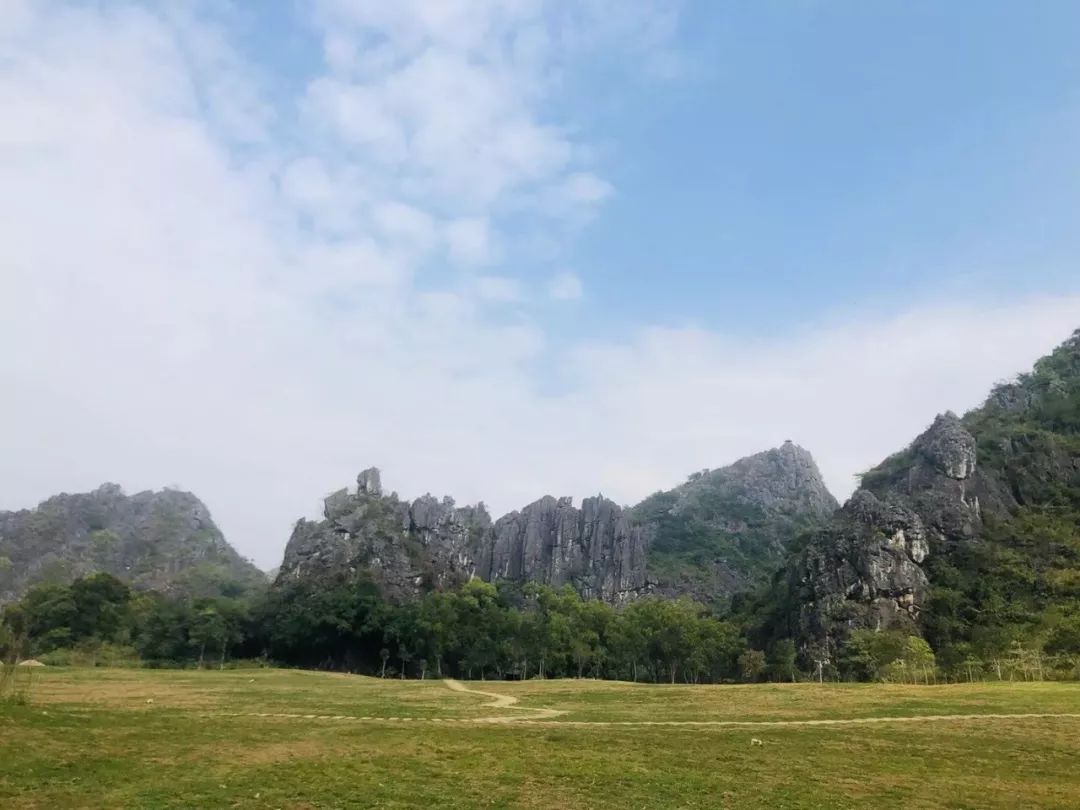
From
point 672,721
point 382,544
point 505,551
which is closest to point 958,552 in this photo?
point 672,721

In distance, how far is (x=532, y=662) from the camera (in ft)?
324

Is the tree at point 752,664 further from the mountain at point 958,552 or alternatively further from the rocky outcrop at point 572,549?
the rocky outcrop at point 572,549

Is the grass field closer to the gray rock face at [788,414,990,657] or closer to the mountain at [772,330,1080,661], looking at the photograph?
the mountain at [772,330,1080,661]

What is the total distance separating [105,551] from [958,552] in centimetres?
18463

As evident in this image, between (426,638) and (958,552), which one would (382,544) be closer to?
(426,638)

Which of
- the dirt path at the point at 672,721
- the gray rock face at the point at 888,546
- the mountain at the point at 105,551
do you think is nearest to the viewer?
the dirt path at the point at 672,721

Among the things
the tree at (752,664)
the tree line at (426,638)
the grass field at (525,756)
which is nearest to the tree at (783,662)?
the tree line at (426,638)

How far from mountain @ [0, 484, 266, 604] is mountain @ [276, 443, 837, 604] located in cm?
4298

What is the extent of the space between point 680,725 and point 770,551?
589ft

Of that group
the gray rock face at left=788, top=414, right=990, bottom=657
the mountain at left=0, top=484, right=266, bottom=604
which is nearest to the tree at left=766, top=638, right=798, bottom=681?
the gray rock face at left=788, top=414, right=990, bottom=657

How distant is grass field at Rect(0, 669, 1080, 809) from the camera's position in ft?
55.3

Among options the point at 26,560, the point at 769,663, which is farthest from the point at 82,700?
the point at 26,560

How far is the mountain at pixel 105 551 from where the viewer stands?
162875 millimetres

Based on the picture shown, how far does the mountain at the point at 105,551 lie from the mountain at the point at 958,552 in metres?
125
